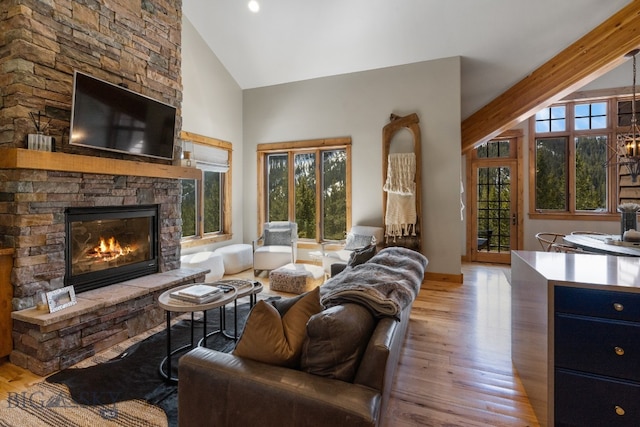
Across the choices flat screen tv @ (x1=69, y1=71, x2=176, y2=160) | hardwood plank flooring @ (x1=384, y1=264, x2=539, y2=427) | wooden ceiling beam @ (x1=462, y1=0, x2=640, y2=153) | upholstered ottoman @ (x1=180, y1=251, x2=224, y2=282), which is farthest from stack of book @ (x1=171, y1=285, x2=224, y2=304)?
wooden ceiling beam @ (x1=462, y1=0, x2=640, y2=153)

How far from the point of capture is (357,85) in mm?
5430

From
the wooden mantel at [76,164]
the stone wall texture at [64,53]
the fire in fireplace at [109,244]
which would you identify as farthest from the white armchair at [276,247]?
the stone wall texture at [64,53]

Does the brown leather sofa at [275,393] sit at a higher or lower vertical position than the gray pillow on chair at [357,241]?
lower

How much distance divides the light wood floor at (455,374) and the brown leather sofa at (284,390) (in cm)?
83

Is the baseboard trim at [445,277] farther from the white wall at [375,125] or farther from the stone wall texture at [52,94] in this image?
the stone wall texture at [52,94]

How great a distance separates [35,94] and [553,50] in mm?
6002

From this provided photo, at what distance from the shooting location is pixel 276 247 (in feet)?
17.6

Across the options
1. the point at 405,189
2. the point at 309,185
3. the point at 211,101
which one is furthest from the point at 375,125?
the point at 211,101

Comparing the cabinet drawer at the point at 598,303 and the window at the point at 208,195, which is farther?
the window at the point at 208,195

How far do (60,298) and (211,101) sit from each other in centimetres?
402

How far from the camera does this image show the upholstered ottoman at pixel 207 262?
446cm

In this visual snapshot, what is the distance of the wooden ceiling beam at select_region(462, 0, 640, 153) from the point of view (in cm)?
373

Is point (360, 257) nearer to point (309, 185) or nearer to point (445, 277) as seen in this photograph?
point (445, 277)

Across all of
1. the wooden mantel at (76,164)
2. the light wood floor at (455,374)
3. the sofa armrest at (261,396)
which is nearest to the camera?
the sofa armrest at (261,396)
